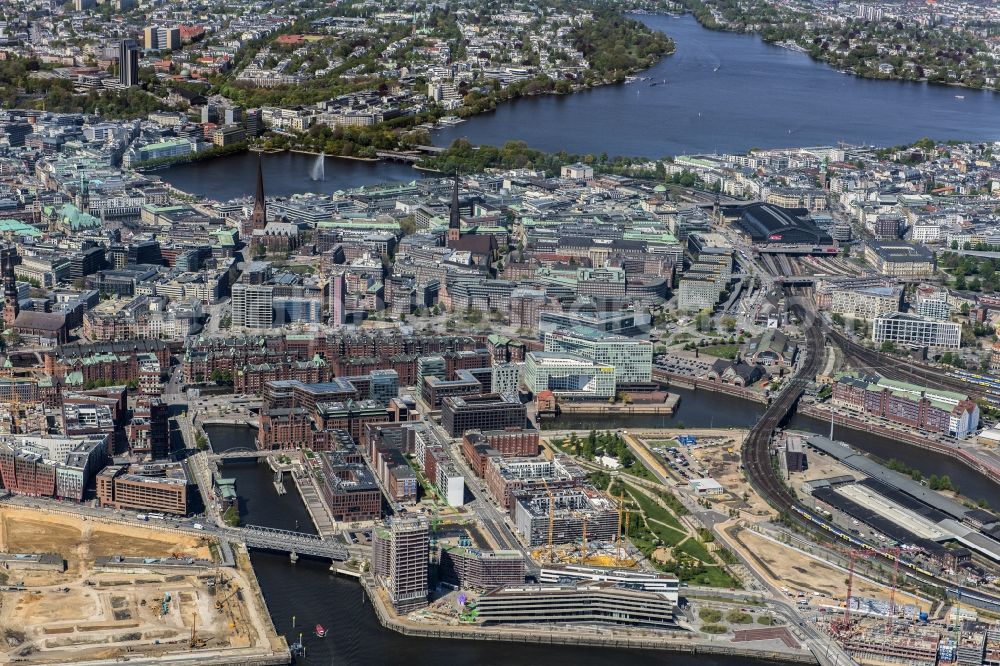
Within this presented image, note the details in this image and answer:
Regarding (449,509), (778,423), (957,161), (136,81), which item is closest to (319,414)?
(449,509)

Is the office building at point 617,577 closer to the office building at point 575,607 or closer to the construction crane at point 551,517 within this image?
the office building at point 575,607

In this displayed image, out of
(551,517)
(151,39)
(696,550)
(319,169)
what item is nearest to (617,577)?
(551,517)

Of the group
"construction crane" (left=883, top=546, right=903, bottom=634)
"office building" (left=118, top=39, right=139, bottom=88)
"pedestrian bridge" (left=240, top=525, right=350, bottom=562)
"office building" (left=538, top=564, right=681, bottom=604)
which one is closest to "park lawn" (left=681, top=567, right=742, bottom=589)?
"office building" (left=538, top=564, right=681, bottom=604)

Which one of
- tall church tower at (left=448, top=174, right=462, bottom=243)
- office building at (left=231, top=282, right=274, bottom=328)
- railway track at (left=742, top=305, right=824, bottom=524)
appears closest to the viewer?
railway track at (left=742, top=305, right=824, bottom=524)

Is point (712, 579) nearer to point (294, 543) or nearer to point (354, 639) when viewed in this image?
point (354, 639)

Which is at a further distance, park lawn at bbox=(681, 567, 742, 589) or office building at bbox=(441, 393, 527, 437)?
office building at bbox=(441, 393, 527, 437)

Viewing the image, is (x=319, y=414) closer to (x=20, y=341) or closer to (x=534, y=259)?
(x=20, y=341)

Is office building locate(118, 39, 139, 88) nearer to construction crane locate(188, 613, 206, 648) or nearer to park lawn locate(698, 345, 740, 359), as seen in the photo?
park lawn locate(698, 345, 740, 359)
